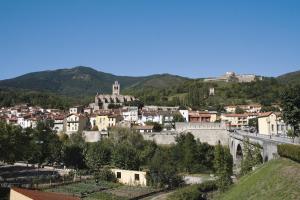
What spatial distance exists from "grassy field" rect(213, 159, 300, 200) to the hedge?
382mm

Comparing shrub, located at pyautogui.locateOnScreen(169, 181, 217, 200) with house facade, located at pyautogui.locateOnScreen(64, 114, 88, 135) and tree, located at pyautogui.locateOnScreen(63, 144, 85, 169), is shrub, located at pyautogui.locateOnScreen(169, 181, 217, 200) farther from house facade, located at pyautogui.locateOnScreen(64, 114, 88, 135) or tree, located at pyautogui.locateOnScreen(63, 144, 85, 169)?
house facade, located at pyautogui.locateOnScreen(64, 114, 88, 135)

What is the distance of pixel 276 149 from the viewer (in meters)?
33.3

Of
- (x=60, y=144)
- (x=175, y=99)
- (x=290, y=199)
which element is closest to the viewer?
(x=290, y=199)

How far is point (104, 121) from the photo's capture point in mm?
103250

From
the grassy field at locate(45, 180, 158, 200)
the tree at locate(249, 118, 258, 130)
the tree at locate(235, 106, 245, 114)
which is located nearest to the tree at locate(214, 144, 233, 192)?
the grassy field at locate(45, 180, 158, 200)

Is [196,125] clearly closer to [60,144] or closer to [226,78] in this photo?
[60,144]

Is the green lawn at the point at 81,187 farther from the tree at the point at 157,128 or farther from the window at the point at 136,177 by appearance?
the tree at the point at 157,128

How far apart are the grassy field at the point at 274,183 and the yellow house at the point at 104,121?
71631 mm

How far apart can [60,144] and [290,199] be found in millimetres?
56332

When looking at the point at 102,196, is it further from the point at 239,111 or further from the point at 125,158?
the point at 239,111

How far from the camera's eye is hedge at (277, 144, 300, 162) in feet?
88.3

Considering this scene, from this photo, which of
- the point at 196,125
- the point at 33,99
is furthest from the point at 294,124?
the point at 33,99

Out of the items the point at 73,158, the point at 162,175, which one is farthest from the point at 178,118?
the point at 162,175

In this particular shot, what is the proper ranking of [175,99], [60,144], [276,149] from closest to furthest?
[276,149]
[60,144]
[175,99]
